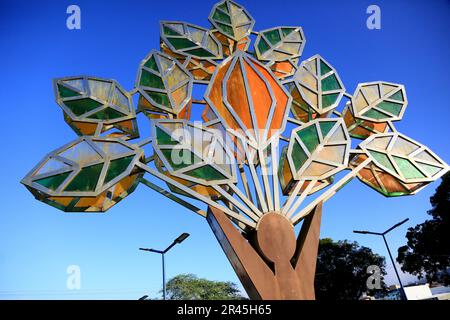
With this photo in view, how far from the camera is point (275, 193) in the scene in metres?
9.05

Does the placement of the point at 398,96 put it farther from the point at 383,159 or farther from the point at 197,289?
the point at 197,289

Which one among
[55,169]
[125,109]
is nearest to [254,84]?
[125,109]

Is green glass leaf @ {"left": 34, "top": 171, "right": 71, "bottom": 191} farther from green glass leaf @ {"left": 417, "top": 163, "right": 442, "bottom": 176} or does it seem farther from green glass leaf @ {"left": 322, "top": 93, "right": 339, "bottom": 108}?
green glass leaf @ {"left": 417, "top": 163, "right": 442, "bottom": 176}

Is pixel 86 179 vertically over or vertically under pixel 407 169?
under

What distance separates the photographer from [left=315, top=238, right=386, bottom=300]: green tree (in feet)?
107

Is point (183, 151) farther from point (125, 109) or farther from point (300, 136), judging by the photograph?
point (300, 136)

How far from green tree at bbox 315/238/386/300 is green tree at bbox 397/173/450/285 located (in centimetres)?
822

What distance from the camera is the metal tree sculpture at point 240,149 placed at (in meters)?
7.88

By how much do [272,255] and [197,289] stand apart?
36.6m

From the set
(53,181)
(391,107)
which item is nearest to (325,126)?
(391,107)

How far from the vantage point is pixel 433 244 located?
2264 cm
